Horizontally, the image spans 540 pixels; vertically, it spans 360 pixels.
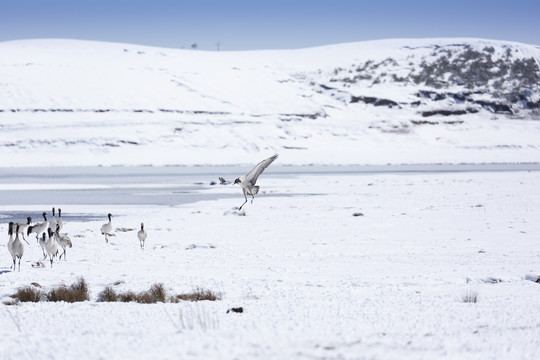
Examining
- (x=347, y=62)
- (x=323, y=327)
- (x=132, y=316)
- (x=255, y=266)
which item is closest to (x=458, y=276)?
(x=255, y=266)

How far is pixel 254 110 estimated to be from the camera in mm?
77188

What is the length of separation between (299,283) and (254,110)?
67.3 meters

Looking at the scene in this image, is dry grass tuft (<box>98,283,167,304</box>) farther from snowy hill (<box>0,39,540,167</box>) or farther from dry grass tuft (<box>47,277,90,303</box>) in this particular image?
snowy hill (<box>0,39,540,167</box>)

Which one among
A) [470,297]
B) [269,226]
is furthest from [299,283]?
[269,226]

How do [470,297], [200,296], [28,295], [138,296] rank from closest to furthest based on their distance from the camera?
[470,297]
[200,296]
[138,296]
[28,295]

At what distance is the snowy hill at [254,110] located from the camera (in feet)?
207

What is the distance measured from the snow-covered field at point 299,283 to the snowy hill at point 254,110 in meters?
40.8

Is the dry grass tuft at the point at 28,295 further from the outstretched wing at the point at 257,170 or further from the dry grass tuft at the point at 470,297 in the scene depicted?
the dry grass tuft at the point at 470,297

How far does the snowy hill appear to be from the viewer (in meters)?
63.2

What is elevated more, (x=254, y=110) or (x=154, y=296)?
(x=154, y=296)

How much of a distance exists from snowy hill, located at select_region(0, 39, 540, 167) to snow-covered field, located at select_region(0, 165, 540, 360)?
40836 mm

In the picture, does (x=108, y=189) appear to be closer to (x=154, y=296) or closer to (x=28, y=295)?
(x=28, y=295)

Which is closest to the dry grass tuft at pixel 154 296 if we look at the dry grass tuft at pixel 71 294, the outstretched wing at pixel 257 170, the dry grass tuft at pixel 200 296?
the dry grass tuft at pixel 200 296

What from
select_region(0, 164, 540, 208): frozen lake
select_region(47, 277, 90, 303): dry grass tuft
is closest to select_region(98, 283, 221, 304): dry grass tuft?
select_region(47, 277, 90, 303): dry grass tuft
